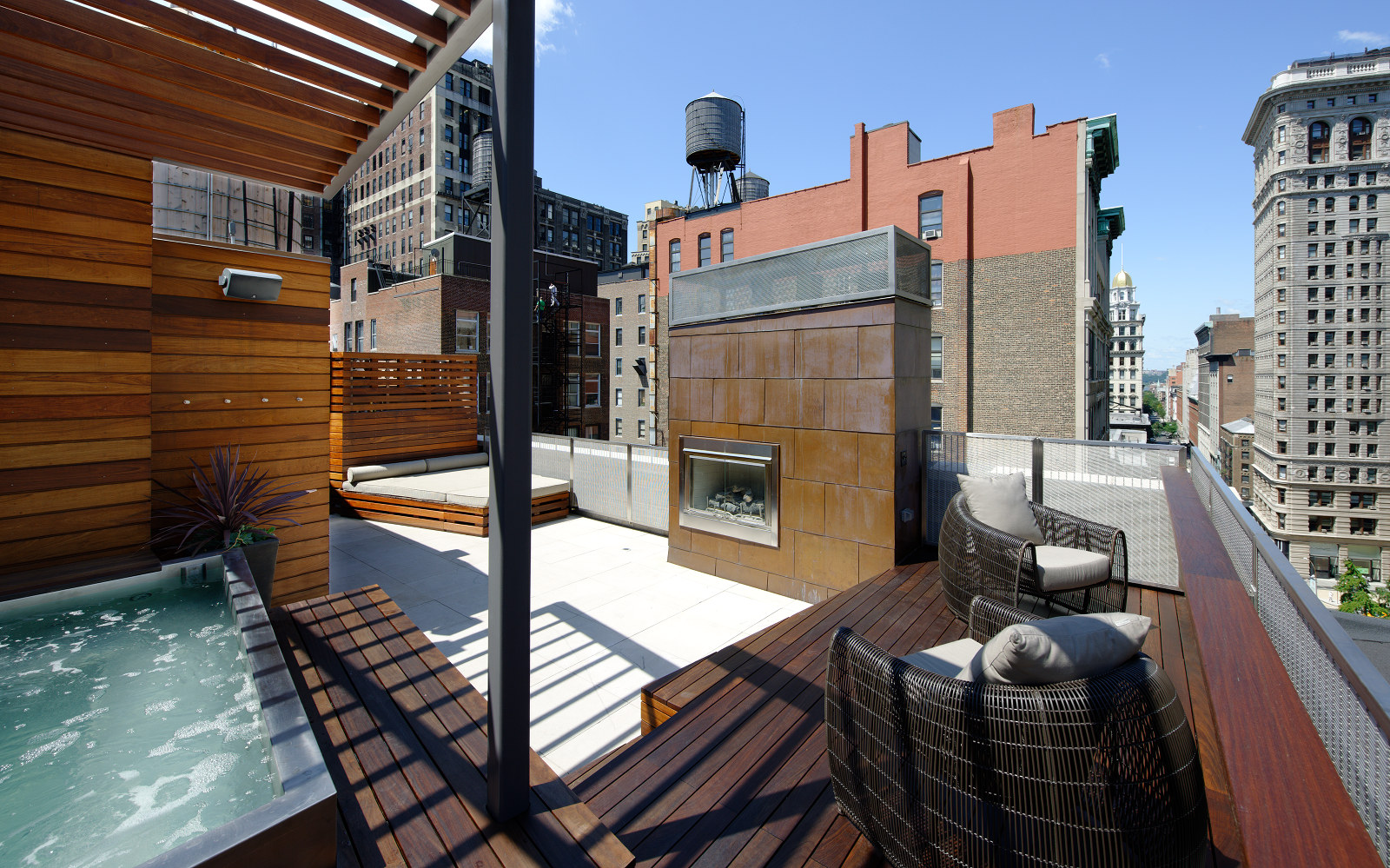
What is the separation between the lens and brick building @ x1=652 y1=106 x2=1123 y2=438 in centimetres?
1923

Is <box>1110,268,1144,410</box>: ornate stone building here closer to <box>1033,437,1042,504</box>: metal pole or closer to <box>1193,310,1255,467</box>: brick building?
<box>1193,310,1255,467</box>: brick building

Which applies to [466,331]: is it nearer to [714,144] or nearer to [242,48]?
[714,144]

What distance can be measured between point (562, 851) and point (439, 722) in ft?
2.99

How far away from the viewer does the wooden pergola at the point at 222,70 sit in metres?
2.55

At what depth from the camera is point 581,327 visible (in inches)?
1059

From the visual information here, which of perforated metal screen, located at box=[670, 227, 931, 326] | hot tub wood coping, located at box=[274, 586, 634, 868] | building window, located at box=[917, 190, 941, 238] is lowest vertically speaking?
hot tub wood coping, located at box=[274, 586, 634, 868]

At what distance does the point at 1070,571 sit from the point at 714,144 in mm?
27334

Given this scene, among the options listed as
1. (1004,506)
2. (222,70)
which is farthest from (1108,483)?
(222,70)

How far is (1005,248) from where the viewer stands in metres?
20.4

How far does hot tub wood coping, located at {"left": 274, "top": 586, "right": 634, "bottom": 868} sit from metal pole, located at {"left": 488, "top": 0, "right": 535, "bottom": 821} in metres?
0.15

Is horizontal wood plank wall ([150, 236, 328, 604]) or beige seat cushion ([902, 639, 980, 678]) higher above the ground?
horizontal wood plank wall ([150, 236, 328, 604])

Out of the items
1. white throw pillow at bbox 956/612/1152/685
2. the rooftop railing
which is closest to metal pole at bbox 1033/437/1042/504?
the rooftop railing

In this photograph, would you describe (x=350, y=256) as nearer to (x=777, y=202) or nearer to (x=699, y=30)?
(x=777, y=202)

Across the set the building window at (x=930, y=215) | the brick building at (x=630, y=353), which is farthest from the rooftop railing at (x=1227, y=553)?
the brick building at (x=630, y=353)
